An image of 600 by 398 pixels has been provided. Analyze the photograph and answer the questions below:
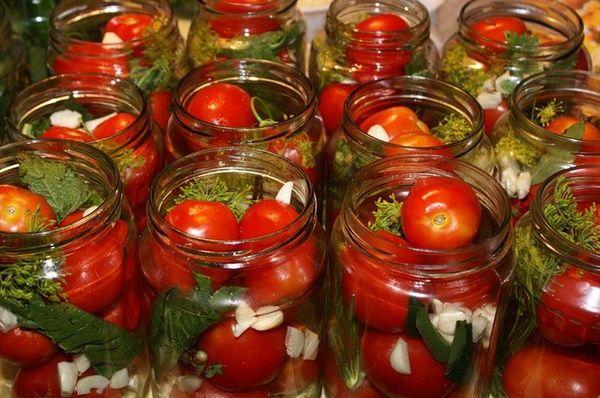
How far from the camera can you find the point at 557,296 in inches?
34.0

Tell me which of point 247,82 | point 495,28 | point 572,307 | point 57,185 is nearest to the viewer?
point 572,307

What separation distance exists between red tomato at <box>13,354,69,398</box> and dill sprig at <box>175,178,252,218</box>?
0.23 metres

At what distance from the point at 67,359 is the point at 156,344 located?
100 millimetres

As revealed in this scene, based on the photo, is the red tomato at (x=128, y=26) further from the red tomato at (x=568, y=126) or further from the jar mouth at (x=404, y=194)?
the red tomato at (x=568, y=126)

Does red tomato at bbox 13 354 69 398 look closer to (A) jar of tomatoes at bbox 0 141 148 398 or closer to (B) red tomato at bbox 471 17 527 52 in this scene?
(A) jar of tomatoes at bbox 0 141 148 398

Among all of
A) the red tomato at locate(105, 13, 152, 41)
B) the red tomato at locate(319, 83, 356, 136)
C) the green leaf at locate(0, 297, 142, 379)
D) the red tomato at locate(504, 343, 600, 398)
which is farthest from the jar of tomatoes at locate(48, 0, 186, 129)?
the red tomato at locate(504, 343, 600, 398)

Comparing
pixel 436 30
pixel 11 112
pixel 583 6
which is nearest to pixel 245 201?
pixel 11 112

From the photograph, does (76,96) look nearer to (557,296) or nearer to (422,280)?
(422,280)

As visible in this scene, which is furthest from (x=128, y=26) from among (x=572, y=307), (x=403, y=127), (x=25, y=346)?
(x=572, y=307)

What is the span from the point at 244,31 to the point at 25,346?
0.62 meters

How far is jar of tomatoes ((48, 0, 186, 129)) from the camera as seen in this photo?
1246mm

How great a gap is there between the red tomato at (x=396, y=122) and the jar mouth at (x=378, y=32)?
0.14m

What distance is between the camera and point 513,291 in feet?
3.07

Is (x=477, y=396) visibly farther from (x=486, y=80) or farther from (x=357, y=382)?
(x=486, y=80)
